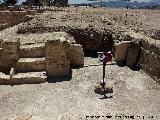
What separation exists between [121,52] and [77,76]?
2.76 metres

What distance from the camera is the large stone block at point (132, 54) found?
575 inches

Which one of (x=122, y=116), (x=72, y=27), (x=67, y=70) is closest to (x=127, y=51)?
(x=67, y=70)

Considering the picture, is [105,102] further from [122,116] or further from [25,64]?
[25,64]

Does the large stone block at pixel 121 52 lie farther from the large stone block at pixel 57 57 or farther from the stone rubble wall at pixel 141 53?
the large stone block at pixel 57 57

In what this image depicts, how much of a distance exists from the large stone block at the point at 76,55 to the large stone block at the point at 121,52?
68.2 inches

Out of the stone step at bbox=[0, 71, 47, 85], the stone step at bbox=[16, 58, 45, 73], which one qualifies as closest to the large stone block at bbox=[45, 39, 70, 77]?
the stone step at bbox=[16, 58, 45, 73]

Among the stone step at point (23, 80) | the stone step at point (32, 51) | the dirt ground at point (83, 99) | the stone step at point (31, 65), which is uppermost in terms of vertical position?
the stone step at point (32, 51)

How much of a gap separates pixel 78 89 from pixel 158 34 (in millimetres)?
7635

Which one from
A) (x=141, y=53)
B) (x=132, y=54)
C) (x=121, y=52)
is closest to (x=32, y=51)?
(x=121, y=52)

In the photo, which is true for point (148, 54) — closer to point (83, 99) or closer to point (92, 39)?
point (83, 99)

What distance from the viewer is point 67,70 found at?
13.7 m

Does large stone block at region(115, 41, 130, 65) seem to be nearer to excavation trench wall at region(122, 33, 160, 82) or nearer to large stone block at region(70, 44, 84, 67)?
excavation trench wall at region(122, 33, 160, 82)

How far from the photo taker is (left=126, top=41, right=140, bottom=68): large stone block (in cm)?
1461

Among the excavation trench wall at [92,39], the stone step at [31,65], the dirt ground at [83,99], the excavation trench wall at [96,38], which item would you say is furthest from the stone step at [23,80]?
the excavation trench wall at [92,39]
